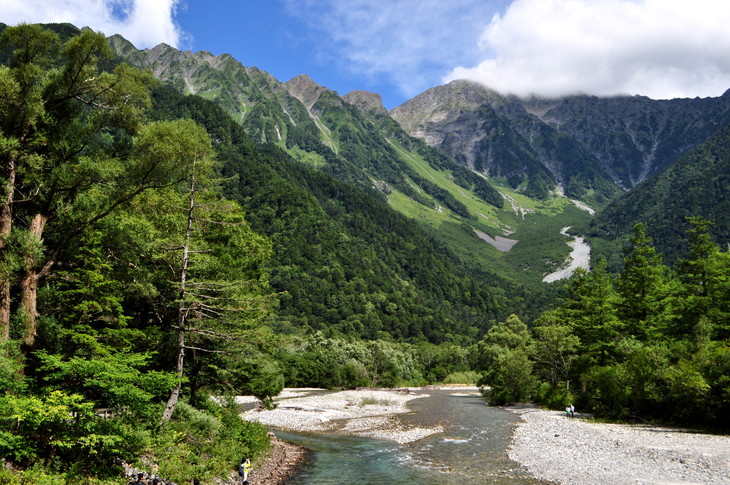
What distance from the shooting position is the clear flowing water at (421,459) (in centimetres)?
2542

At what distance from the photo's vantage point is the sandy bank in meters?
43.5

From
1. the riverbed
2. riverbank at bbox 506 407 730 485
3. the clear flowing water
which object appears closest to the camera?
riverbank at bbox 506 407 730 485

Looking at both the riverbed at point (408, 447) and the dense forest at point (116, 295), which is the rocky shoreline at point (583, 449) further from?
the dense forest at point (116, 295)

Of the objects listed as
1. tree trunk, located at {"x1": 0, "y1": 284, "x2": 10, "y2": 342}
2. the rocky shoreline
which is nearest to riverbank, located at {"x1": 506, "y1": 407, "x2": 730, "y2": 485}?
the rocky shoreline

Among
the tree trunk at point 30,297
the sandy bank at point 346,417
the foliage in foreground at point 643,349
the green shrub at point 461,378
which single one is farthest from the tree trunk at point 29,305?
the green shrub at point 461,378

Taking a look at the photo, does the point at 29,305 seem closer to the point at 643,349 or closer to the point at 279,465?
the point at 279,465

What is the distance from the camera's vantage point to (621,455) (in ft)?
91.9

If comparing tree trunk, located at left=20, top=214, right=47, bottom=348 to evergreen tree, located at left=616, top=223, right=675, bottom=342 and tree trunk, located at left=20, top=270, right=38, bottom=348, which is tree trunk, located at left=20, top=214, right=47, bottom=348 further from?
evergreen tree, located at left=616, top=223, right=675, bottom=342

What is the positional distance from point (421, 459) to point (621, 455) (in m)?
12.5

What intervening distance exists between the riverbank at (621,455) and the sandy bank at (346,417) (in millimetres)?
11099

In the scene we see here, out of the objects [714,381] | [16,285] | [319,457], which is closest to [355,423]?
[319,457]

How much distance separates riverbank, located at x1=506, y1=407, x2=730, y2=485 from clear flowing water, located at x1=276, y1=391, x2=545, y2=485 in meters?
1.89

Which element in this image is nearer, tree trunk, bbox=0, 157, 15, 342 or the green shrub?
tree trunk, bbox=0, 157, 15, 342

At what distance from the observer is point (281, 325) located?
142 metres
